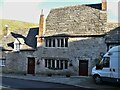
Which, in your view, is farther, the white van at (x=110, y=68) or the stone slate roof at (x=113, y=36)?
the stone slate roof at (x=113, y=36)

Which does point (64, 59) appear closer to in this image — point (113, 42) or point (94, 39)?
point (94, 39)

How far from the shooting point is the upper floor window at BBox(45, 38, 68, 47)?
3481cm

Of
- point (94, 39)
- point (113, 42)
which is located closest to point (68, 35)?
point (94, 39)

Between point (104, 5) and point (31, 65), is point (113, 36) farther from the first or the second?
point (31, 65)

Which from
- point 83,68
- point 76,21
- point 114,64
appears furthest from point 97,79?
point 76,21

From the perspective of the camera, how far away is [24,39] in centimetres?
4038

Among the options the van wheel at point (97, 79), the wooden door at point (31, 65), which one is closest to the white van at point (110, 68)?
the van wheel at point (97, 79)

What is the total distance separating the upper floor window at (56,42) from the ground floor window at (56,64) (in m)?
2.02

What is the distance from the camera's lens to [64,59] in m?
34.6

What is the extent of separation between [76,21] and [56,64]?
6.43 meters

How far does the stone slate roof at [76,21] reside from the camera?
3397cm

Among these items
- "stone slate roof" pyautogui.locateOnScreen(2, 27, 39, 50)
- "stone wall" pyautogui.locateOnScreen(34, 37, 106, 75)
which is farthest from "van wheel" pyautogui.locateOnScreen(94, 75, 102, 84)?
"stone slate roof" pyautogui.locateOnScreen(2, 27, 39, 50)

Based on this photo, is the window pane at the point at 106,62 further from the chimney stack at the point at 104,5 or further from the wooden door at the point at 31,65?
the wooden door at the point at 31,65

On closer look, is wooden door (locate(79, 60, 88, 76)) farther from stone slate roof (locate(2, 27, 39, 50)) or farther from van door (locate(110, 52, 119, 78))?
van door (locate(110, 52, 119, 78))
